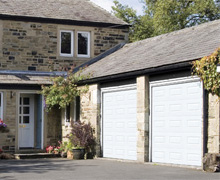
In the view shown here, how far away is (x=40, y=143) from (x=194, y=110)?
30.2 feet

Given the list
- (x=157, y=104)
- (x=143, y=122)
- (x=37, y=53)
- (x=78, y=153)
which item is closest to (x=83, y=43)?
(x=37, y=53)

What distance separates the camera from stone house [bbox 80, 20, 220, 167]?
44.4ft

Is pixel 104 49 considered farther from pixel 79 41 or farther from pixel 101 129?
pixel 101 129

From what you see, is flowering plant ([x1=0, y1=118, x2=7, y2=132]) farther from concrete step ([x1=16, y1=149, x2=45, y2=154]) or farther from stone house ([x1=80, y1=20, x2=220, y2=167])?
stone house ([x1=80, y1=20, x2=220, y2=167])

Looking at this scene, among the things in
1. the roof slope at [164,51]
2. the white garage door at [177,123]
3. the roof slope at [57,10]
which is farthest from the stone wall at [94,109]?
the roof slope at [57,10]

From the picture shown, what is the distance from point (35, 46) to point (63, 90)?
9.99ft

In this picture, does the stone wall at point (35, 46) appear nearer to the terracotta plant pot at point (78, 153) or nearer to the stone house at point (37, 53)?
the stone house at point (37, 53)

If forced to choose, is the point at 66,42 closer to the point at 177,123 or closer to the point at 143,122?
the point at 143,122

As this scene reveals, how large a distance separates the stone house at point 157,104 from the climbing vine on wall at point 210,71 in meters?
0.24

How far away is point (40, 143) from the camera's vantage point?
69.8 ft

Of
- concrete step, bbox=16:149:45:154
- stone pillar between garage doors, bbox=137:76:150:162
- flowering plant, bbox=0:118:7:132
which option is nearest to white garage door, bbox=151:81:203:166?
stone pillar between garage doors, bbox=137:76:150:162

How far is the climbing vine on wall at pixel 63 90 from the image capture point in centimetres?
1950

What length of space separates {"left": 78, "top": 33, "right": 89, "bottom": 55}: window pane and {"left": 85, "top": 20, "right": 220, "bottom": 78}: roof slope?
1.77 m

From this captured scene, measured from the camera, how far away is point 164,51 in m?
16.4
